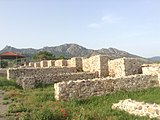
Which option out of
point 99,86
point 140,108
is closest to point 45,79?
point 99,86

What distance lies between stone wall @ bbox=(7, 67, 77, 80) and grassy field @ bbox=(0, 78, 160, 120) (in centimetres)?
415

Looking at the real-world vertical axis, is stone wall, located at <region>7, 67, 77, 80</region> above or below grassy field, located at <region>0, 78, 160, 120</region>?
above

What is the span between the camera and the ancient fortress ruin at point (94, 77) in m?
14.1

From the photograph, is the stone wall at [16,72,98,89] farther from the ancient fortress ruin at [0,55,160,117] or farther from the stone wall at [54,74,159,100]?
the stone wall at [54,74,159,100]

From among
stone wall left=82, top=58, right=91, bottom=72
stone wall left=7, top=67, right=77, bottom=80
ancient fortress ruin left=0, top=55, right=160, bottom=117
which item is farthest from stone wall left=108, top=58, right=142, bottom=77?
stone wall left=7, top=67, right=77, bottom=80

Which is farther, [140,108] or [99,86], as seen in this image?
[99,86]

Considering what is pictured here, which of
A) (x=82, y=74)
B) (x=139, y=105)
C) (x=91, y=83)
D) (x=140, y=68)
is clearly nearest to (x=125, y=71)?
(x=140, y=68)

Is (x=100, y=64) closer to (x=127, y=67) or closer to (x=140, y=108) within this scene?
(x=127, y=67)

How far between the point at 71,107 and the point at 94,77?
32.0ft

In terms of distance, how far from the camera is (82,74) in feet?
71.3

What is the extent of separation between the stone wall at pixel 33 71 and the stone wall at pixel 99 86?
916 centimetres

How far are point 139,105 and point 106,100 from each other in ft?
10.5

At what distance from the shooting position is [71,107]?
12.3 m

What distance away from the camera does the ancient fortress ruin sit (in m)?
14.1
